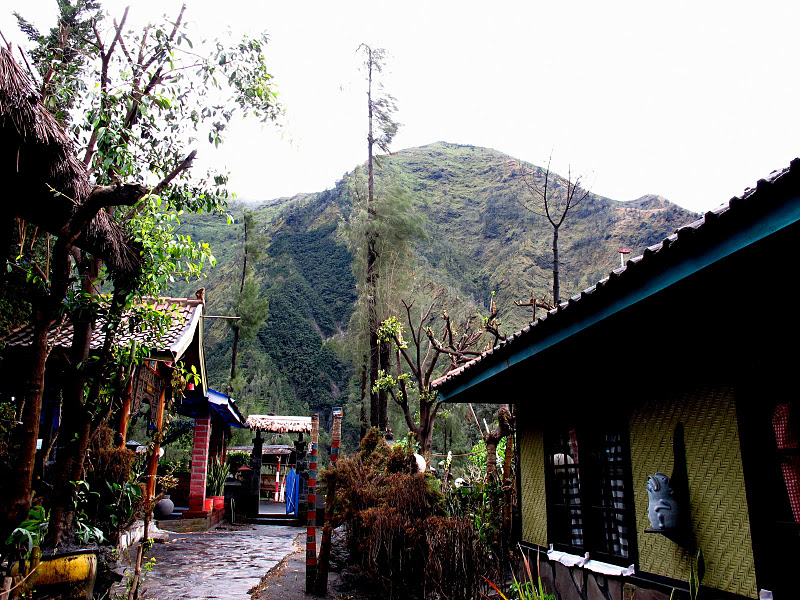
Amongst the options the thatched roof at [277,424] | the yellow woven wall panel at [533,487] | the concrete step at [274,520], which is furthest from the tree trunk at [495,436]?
the thatched roof at [277,424]

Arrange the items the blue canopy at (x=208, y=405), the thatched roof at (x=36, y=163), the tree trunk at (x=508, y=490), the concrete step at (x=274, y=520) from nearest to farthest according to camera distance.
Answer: the thatched roof at (x=36, y=163) → the tree trunk at (x=508, y=490) → the blue canopy at (x=208, y=405) → the concrete step at (x=274, y=520)

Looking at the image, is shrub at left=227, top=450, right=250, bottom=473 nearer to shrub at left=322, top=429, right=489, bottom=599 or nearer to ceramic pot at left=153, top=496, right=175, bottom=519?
ceramic pot at left=153, top=496, right=175, bottom=519

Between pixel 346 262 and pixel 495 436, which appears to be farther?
pixel 346 262

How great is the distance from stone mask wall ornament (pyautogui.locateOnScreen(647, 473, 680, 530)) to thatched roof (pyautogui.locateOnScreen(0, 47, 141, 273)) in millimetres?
4498

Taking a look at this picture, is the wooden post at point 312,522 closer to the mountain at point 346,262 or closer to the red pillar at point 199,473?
the red pillar at point 199,473

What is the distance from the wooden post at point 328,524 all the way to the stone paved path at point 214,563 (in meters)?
0.85

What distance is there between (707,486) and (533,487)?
122 inches

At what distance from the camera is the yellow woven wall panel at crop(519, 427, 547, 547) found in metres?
6.44

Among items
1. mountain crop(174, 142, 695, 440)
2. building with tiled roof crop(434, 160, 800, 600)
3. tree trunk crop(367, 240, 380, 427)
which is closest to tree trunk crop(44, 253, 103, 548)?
building with tiled roof crop(434, 160, 800, 600)

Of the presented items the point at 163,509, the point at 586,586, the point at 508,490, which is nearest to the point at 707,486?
the point at 586,586

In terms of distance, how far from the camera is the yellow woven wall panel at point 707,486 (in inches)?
137

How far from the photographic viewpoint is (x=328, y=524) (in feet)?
23.9

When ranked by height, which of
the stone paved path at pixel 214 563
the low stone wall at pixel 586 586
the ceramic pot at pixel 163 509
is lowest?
the stone paved path at pixel 214 563

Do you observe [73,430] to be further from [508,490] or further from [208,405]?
[208,405]
